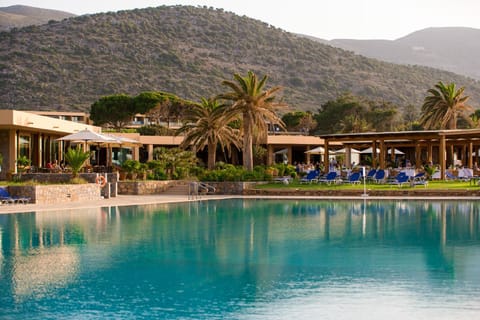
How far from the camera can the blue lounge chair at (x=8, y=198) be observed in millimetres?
21922

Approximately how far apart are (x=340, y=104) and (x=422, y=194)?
3729 cm

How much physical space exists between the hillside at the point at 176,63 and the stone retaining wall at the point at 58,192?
43.0 m

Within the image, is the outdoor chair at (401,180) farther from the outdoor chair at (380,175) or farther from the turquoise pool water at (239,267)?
the turquoise pool water at (239,267)

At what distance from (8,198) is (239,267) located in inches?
526

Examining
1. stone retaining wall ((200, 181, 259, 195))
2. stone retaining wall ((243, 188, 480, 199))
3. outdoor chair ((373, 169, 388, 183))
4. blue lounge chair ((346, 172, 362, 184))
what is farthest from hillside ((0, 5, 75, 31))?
outdoor chair ((373, 169, 388, 183))

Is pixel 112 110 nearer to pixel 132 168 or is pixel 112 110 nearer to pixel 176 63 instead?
pixel 176 63

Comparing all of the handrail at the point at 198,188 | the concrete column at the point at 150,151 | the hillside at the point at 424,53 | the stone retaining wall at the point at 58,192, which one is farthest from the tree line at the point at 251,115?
the hillside at the point at 424,53

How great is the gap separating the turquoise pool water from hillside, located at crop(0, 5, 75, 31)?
13037 centimetres

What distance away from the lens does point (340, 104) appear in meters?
63.0

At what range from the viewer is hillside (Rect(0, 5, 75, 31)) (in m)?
140

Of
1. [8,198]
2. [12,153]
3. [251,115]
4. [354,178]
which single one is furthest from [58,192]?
[354,178]

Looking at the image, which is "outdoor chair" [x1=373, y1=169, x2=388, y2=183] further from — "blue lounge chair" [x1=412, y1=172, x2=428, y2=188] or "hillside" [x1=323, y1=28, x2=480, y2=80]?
"hillside" [x1=323, y1=28, x2=480, y2=80]

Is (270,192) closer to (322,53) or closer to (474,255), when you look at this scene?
(474,255)

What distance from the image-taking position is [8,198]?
2205 cm
